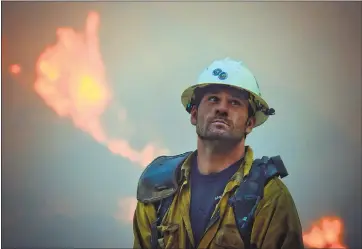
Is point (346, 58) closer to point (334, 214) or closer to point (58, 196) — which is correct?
point (334, 214)

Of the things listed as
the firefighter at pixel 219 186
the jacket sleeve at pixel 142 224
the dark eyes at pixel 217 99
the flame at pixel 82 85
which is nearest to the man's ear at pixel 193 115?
the firefighter at pixel 219 186

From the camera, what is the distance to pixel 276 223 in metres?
3.33

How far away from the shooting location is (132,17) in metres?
3.68

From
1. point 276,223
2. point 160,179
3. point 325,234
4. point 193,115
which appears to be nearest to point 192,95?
point 193,115

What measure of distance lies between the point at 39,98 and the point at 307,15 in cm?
178

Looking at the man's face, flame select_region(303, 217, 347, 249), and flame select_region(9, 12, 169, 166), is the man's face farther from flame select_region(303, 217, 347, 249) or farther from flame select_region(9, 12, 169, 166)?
flame select_region(303, 217, 347, 249)

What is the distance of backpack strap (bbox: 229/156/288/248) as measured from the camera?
333 cm

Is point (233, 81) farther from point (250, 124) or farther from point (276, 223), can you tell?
point (276, 223)

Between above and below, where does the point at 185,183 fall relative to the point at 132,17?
below

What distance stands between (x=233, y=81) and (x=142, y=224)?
3.39ft

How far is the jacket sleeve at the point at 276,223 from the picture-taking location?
130 inches

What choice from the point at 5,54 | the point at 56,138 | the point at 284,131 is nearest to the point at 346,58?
the point at 284,131

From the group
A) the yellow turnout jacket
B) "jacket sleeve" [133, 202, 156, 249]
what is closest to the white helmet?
the yellow turnout jacket

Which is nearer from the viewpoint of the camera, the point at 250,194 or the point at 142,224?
the point at 250,194
